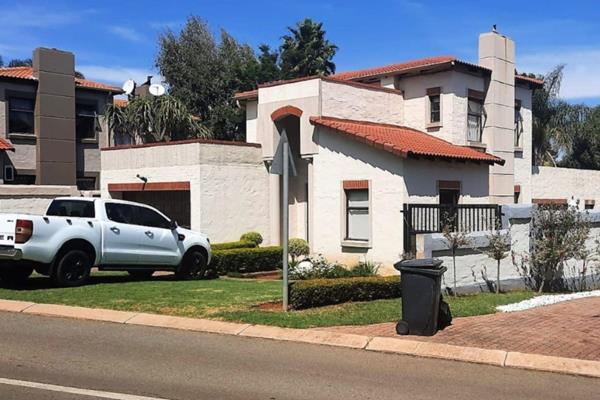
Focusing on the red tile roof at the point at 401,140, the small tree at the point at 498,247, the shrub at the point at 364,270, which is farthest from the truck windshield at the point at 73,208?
the small tree at the point at 498,247

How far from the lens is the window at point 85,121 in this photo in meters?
30.1

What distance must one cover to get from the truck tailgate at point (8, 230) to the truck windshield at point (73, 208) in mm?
1916

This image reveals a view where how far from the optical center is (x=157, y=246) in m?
14.8

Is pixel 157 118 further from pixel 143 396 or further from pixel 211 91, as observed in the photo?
pixel 143 396

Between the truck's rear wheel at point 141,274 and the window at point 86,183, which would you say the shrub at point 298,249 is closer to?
the truck's rear wheel at point 141,274

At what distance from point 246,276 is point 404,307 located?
8909 mm

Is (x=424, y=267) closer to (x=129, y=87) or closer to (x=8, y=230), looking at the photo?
(x=8, y=230)

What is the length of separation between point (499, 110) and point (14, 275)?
666 inches

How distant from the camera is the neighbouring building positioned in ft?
90.1

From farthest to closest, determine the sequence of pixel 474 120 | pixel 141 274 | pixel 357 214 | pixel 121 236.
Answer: pixel 474 120 → pixel 357 214 → pixel 141 274 → pixel 121 236

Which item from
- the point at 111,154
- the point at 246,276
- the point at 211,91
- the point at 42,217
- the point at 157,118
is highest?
the point at 211,91

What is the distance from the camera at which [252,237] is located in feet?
70.3

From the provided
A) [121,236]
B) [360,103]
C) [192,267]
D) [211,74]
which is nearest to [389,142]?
[360,103]

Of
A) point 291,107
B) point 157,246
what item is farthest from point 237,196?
point 157,246
